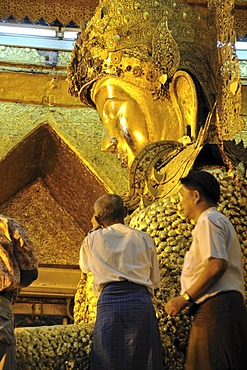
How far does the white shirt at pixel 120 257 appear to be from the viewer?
269cm

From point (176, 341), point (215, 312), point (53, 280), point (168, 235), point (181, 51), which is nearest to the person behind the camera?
point (215, 312)

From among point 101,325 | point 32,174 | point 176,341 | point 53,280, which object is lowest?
point 53,280

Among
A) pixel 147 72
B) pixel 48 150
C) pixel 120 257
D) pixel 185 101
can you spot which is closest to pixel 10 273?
pixel 120 257

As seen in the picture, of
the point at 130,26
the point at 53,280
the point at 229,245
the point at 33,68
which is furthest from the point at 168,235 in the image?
the point at 33,68

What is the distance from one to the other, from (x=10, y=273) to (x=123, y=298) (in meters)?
0.34

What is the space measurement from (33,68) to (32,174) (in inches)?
28.3

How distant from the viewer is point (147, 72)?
414cm

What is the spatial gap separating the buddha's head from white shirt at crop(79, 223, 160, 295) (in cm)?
129

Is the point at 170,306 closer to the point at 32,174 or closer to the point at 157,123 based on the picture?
the point at 157,123

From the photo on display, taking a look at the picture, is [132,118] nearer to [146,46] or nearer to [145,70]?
[145,70]

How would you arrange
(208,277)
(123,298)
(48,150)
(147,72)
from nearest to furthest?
1. (208,277)
2. (123,298)
3. (147,72)
4. (48,150)

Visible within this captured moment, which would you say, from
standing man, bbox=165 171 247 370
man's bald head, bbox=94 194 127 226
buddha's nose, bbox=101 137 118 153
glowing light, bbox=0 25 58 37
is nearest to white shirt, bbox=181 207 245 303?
standing man, bbox=165 171 247 370

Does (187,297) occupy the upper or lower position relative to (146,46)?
lower

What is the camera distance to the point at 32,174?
6.29 metres
